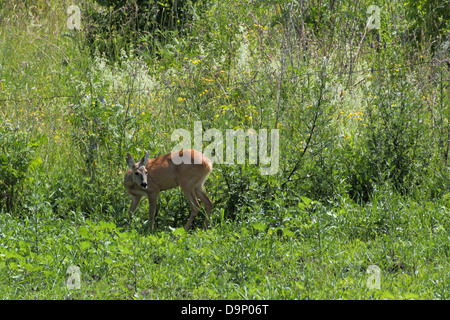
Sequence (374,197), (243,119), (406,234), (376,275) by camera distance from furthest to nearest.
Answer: (243,119) < (374,197) < (406,234) < (376,275)

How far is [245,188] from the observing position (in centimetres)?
638

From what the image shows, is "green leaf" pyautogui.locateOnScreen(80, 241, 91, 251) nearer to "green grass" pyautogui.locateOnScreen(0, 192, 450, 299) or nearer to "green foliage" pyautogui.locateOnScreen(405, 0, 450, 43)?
"green grass" pyautogui.locateOnScreen(0, 192, 450, 299)

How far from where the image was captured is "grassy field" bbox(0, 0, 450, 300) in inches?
188

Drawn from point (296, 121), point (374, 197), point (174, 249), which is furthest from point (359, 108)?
point (174, 249)

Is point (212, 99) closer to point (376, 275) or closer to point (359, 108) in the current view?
point (359, 108)

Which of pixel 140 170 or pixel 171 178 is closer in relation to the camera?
pixel 140 170

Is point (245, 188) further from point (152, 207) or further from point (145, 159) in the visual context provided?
point (145, 159)

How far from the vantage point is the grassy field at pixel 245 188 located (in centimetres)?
477

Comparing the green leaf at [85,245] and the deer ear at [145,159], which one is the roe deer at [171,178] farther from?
the green leaf at [85,245]

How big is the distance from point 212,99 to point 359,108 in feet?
5.97

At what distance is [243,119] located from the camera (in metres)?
7.26

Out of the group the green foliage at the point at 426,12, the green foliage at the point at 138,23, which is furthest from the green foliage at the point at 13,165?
the green foliage at the point at 426,12

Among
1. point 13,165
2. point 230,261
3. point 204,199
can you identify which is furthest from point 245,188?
point 13,165
